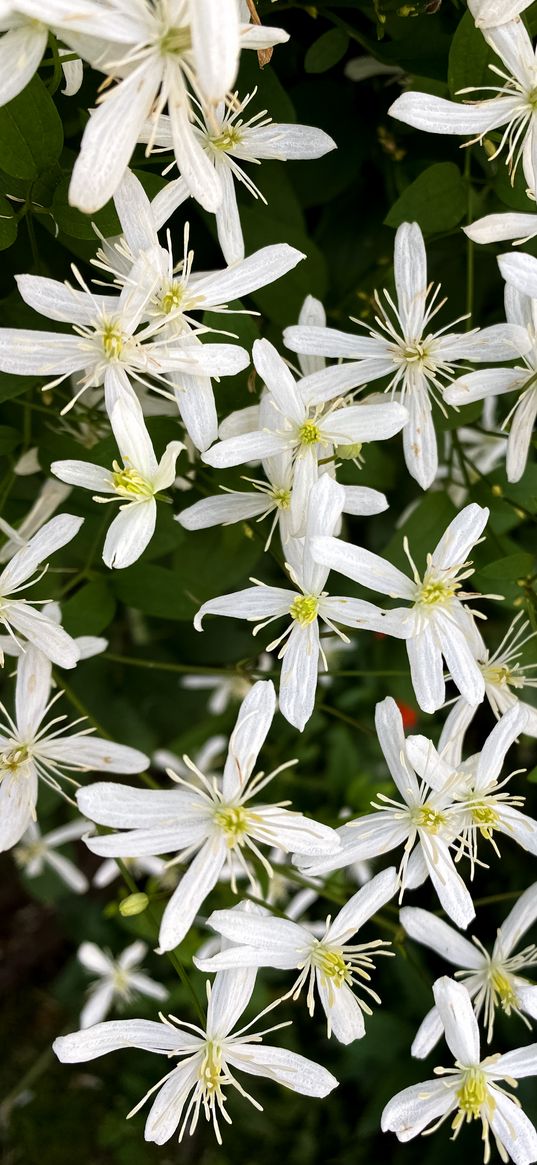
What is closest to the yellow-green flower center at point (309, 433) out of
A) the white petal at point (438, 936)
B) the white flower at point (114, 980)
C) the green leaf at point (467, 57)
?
the green leaf at point (467, 57)

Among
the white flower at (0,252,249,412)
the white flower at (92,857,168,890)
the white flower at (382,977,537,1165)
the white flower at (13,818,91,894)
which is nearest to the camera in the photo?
the white flower at (0,252,249,412)

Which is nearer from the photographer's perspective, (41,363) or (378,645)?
(41,363)

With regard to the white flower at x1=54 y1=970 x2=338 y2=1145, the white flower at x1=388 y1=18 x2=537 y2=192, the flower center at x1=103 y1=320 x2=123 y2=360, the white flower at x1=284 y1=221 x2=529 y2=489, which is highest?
the white flower at x1=388 y1=18 x2=537 y2=192

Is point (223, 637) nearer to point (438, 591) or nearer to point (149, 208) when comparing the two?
point (438, 591)

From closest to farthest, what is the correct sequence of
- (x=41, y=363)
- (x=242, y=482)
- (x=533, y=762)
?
(x=41, y=363) < (x=242, y=482) < (x=533, y=762)

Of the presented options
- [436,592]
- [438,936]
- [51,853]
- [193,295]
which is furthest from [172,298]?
[51,853]

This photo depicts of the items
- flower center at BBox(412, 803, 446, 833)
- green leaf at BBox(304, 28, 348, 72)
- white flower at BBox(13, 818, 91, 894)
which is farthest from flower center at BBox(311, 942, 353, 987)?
white flower at BBox(13, 818, 91, 894)

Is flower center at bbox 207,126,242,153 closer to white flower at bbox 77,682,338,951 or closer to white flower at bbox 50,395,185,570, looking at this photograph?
white flower at bbox 50,395,185,570

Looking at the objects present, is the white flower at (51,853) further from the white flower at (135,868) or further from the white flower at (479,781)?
the white flower at (479,781)

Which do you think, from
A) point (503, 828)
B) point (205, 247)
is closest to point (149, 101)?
point (205, 247)
